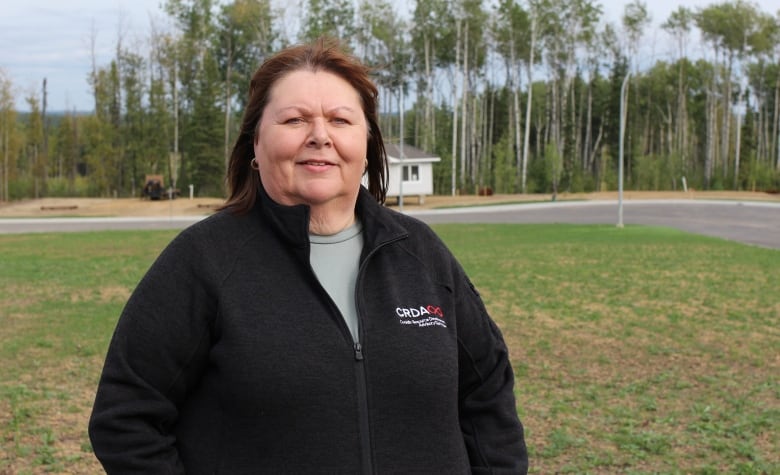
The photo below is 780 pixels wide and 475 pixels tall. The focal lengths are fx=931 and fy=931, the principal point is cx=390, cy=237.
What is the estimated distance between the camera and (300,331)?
82.6 inches

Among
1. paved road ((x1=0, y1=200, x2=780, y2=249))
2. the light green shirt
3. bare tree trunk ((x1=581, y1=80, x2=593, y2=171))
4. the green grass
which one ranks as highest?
bare tree trunk ((x1=581, y1=80, x2=593, y2=171))

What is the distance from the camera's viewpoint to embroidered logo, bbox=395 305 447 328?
2.20 m

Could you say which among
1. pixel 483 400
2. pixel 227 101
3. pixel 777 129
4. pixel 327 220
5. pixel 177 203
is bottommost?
pixel 177 203

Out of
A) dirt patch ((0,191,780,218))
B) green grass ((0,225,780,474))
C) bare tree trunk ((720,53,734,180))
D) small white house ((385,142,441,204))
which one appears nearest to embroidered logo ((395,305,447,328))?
green grass ((0,225,780,474))

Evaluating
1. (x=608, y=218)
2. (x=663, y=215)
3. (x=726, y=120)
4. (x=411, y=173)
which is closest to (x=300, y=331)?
(x=608, y=218)

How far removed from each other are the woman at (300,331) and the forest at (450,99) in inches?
2157

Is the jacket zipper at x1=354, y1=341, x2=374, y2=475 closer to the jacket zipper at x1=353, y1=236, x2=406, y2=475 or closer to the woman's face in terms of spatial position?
the jacket zipper at x1=353, y1=236, x2=406, y2=475

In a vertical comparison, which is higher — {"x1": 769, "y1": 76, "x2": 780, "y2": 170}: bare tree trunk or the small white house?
{"x1": 769, "y1": 76, "x2": 780, "y2": 170}: bare tree trunk

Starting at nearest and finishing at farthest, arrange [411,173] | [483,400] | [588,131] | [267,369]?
1. [267,369]
2. [483,400]
3. [411,173]
4. [588,131]

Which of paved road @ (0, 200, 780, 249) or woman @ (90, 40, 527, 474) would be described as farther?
paved road @ (0, 200, 780, 249)

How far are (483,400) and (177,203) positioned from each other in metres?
50.0

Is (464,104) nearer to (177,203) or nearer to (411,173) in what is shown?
(411,173)

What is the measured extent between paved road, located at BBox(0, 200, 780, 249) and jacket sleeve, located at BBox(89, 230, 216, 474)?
78.2ft

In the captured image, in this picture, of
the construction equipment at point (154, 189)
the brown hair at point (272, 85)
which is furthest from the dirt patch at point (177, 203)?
the brown hair at point (272, 85)
